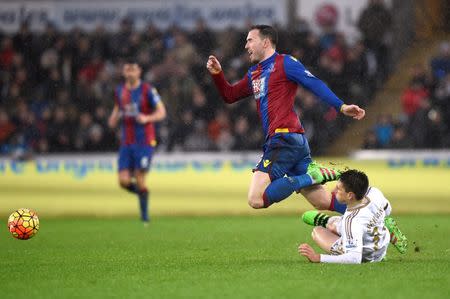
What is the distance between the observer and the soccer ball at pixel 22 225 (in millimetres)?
10266

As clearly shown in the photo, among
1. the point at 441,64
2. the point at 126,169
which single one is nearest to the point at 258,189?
the point at 126,169

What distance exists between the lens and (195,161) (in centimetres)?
2469

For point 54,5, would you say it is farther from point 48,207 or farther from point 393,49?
point 48,207

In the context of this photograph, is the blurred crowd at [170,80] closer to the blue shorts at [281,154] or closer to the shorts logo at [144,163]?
the shorts logo at [144,163]

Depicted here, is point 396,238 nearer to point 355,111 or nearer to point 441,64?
point 355,111

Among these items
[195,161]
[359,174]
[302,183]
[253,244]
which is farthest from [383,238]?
[195,161]

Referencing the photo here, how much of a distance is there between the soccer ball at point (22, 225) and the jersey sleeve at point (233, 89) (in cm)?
226

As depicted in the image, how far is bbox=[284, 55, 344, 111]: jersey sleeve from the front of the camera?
936 centimetres

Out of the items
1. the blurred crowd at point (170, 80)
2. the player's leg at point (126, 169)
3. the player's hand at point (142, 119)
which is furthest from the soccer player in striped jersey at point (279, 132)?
the blurred crowd at point (170, 80)

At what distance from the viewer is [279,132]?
9719 mm

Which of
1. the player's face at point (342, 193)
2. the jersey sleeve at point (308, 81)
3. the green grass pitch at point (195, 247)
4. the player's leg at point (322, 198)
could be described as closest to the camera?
the green grass pitch at point (195, 247)

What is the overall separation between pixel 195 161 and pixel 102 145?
2280 mm

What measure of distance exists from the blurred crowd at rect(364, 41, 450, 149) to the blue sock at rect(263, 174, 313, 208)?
15.4 m

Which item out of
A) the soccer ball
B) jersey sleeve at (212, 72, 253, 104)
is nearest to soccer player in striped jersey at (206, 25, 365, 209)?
jersey sleeve at (212, 72, 253, 104)
